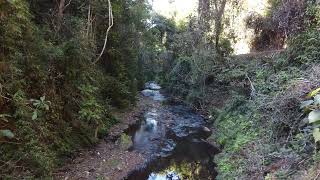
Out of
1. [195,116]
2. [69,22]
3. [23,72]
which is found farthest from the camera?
[195,116]

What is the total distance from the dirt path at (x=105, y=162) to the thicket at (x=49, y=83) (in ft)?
1.15

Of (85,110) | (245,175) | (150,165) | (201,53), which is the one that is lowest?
(150,165)

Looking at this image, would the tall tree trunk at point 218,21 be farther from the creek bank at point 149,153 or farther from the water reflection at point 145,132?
the water reflection at point 145,132

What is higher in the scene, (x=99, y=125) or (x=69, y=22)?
(x=69, y=22)

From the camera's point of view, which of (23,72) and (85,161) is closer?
(23,72)

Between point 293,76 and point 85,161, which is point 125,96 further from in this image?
point 293,76

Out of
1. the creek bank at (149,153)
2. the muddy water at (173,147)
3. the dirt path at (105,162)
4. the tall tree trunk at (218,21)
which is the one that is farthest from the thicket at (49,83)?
the tall tree trunk at (218,21)

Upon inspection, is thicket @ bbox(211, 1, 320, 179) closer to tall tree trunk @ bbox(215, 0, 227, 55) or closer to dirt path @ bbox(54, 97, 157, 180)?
dirt path @ bbox(54, 97, 157, 180)

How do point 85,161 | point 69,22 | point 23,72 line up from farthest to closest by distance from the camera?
point 69,22 → point 85,161 → point 23,72

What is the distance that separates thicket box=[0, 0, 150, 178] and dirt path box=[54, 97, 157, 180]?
1.15 feet

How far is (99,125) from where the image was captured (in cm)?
1095

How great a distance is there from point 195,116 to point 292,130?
953 centimetres

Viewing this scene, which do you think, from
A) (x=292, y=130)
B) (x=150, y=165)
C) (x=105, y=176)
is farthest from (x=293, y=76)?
(x=105, y=176)

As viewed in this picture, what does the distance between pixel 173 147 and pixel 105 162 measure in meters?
3.25
